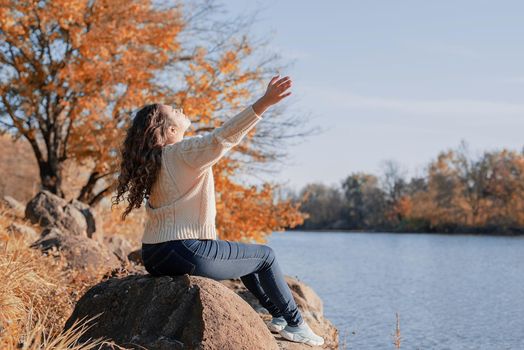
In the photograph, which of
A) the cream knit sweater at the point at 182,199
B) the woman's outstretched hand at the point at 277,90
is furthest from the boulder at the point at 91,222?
the woman's outstretched hand at the point at 277,90

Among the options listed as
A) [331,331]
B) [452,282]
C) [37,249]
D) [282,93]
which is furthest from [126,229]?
[282,93]

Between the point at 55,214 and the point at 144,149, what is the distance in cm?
690

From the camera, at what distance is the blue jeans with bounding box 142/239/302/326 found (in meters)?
4.46

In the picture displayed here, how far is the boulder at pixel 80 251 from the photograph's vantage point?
25.2 ft

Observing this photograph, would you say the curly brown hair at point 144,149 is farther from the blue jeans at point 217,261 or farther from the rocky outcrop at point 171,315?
the rocky outcrop at point 171,315

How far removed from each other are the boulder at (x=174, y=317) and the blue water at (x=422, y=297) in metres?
3.79

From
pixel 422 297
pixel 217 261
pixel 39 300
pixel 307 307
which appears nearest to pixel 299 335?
pixel 217 261

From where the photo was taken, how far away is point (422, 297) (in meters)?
17.2

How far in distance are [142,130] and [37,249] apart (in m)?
3.78

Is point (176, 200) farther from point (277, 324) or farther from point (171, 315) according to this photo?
point (277, 324)

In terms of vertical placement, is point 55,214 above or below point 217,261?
above

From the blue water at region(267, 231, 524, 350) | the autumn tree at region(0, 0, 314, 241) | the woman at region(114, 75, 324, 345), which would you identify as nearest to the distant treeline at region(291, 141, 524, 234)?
the blue water at region(267, 231, 524, 350)

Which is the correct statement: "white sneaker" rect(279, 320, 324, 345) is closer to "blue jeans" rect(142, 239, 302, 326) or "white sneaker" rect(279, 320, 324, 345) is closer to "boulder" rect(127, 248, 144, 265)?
"blue jeans" rect(142, 239, 302, 326)

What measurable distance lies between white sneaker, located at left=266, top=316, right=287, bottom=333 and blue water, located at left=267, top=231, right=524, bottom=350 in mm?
2979
